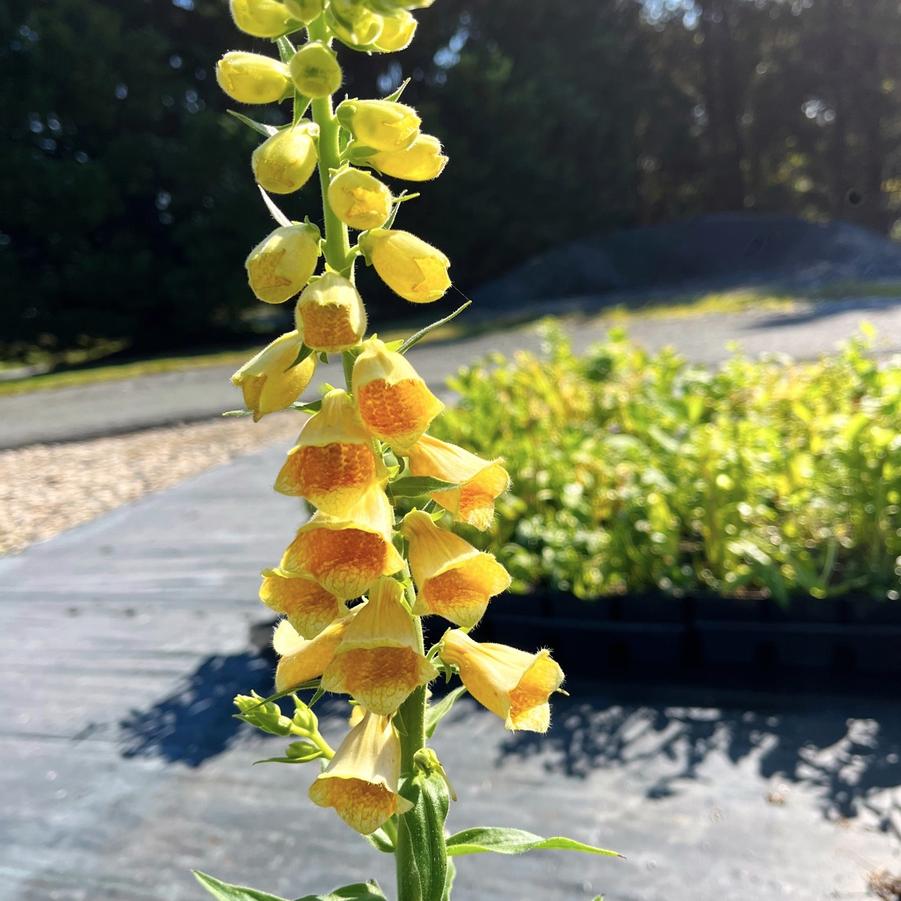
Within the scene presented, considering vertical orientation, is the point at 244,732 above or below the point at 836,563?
below

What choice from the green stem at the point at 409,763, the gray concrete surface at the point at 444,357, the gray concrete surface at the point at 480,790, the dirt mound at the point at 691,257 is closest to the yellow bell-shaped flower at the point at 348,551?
the green stem at the point at 409,763

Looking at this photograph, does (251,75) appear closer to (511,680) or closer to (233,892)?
(511,680)

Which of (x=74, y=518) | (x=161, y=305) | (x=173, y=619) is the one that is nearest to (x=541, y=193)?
(x=161, y=305)

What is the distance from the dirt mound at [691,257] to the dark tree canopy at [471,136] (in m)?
1.90

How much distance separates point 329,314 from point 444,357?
486 inches

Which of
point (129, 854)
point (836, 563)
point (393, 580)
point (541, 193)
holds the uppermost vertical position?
point (541, 193)

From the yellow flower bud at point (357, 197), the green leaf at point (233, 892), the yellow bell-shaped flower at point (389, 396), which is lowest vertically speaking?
the green leaf at point (233, 892)

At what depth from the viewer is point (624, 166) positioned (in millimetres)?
26953

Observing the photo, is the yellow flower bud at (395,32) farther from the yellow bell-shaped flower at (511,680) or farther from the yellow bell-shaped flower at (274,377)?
the yellow bell-shaped flower at (511,680)

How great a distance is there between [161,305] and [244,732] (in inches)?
782

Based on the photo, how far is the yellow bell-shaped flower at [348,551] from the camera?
1.00 m

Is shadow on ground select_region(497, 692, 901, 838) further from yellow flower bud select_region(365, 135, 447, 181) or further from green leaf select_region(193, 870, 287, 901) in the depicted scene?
yellow flower bud select_region(365, 135, 447, 181)

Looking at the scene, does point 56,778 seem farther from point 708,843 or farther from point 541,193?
point 541,193

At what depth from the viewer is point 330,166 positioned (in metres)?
1.07
